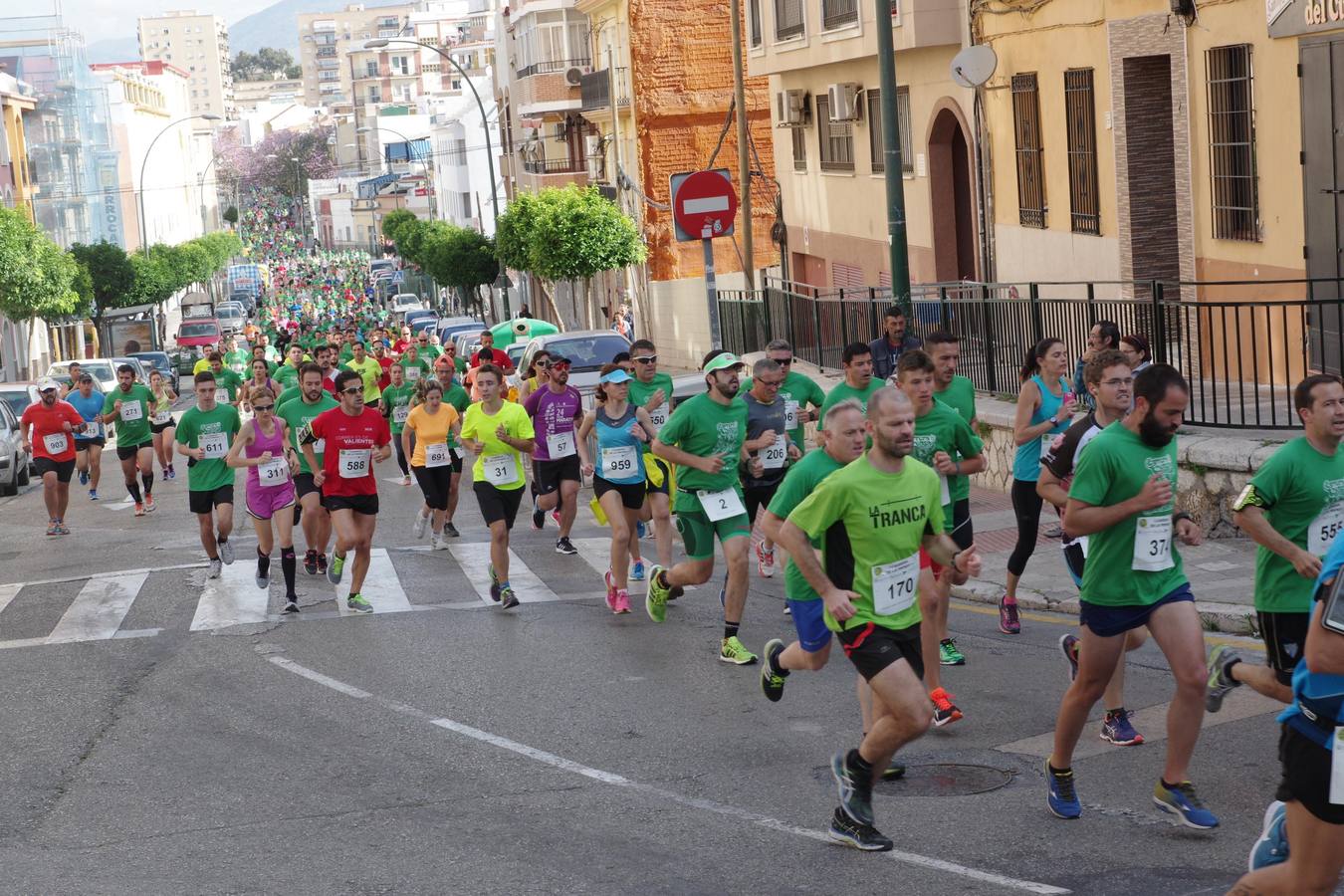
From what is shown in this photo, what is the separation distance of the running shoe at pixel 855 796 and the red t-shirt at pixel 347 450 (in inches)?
274

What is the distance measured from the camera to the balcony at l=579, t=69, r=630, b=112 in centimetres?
4827

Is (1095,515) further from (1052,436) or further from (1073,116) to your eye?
(1073,116)

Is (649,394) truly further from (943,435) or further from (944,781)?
(944,781)

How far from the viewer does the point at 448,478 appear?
16.1 metres

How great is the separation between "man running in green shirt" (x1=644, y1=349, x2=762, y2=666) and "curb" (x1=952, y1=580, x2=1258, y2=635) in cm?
138

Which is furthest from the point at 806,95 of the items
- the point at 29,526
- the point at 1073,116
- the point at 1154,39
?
the point at 29,526

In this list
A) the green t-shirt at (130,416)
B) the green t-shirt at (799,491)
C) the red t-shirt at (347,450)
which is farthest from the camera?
the green t-shirt at (130,416)

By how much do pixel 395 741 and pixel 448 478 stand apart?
7012 mm

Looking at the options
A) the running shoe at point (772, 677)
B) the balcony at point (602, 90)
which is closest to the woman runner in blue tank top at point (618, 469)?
the running shoe at point (772, 677)

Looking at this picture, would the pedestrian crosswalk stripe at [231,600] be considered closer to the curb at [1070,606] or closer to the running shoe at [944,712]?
the curb at [1070,606]

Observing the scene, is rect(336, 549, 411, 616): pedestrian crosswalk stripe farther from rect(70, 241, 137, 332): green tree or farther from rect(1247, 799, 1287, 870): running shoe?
rect(70, 241, 137, 332): green tree

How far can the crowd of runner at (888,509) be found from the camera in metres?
6.90

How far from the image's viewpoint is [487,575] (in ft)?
48.5

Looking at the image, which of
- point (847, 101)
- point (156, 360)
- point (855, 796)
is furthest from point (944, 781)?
point (156, 360)
